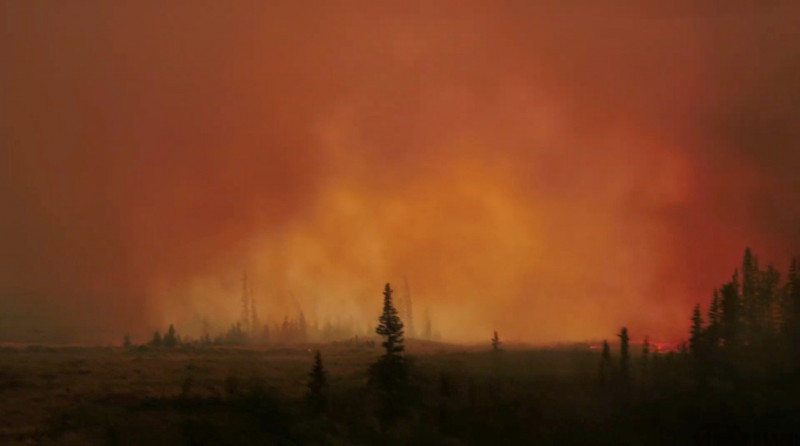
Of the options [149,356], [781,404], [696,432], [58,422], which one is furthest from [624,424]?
[149,356]

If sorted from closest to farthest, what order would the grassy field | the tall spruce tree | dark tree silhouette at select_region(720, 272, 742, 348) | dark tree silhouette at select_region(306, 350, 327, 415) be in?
1. the grassy field
2. dark tree silhouette at select_region(306, 350, 327, 415)
3. the tall spruce tree
4. dark tree silhouette at select_region(720, 272, 742, 348)

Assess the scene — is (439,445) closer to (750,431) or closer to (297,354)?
(750,431)

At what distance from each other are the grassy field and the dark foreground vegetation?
0.20 meters

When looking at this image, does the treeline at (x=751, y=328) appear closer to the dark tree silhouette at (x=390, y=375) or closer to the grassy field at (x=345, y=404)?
the grassy field at (x=345, y=404)

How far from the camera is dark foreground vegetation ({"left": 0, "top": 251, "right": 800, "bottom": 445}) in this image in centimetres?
6669

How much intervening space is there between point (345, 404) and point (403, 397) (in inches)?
249

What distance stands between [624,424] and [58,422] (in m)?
51.5

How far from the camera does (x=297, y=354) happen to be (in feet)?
411

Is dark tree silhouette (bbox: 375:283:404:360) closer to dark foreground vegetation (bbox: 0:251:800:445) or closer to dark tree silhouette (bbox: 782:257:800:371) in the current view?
dark foreground vegetation (bbox: 0:251:800:445)

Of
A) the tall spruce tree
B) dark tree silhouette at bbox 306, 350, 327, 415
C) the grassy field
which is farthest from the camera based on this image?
the tall spruce tree

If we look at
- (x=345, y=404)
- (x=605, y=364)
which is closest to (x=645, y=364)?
A: (x=605, y=364)

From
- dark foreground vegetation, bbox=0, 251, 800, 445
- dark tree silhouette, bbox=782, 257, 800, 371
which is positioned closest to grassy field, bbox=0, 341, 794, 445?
dark foreground vegetation, bbox=0, 251, 800, 445

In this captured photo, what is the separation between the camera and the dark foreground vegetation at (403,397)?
66.7m

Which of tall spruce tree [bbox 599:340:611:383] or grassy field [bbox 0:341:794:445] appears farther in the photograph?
tall spruce tree [bbox 599:340:611:383]
